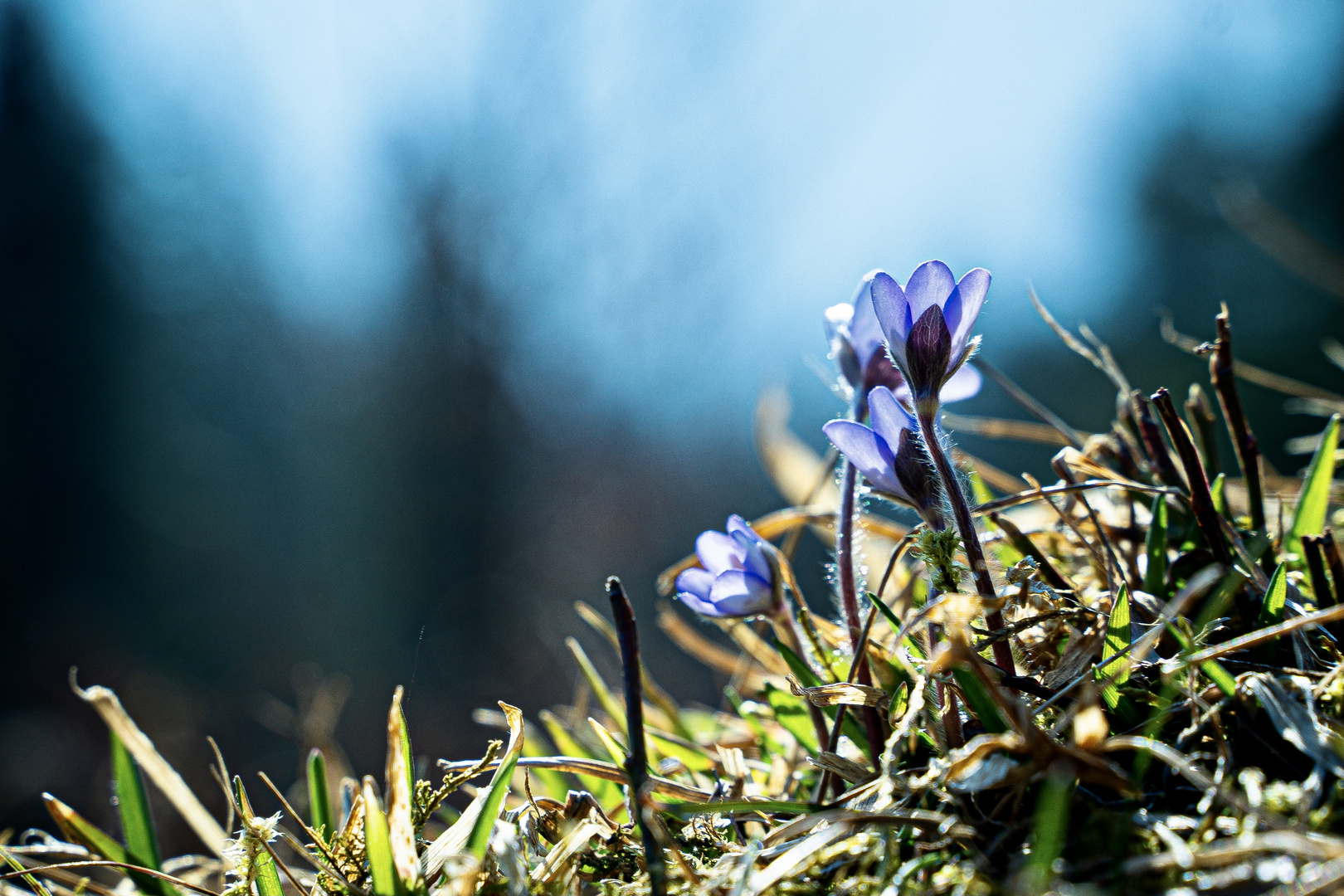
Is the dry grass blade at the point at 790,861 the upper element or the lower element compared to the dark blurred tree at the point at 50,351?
lower

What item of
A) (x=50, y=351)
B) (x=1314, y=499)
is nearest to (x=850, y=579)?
(x=1314, y=499)

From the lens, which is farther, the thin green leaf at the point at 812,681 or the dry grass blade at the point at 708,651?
the dry grass blade at the point at 708,651

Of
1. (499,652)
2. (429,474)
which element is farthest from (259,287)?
(499,652)

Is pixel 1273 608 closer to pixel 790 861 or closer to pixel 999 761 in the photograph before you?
pixel 999 761

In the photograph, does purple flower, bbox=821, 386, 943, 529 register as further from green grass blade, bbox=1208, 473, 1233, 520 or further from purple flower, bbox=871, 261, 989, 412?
green grass blade, bbox=1208, 473, 1233, 520

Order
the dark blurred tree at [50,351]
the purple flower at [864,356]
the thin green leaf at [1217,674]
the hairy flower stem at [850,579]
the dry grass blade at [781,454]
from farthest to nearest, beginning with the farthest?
1. the dark blurred tree at [50,351]
2. the dry grass blade at [781,454]
3. the purple flower at [864,356]
4. the hairy flower stem at [850,579]
5. the thin green leaf at [1217,674]

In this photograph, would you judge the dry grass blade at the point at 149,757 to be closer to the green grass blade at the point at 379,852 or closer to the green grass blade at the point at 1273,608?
the green grass blade at the point at 379,852

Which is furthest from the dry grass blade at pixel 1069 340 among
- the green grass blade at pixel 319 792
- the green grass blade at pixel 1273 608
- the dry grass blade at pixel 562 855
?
the green grass blade at pixel 319 792

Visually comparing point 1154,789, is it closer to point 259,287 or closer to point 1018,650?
point 1018,650
